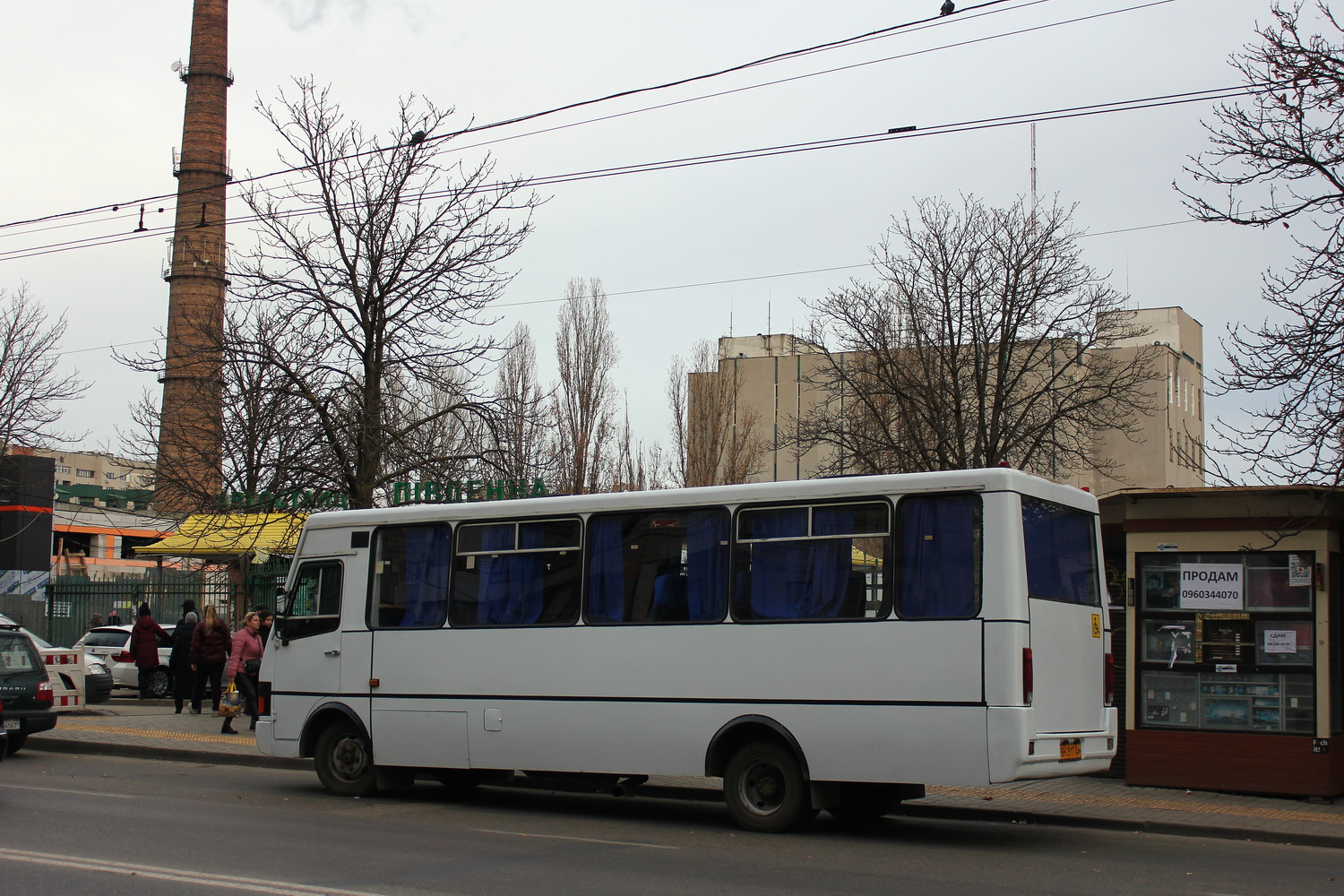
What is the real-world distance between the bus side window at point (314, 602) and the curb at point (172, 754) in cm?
310

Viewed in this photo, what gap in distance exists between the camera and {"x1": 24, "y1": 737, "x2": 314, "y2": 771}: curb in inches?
643

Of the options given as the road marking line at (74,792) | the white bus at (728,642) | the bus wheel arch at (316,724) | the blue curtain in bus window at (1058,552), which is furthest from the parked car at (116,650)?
the blue curtain in bus window at (1058,552)

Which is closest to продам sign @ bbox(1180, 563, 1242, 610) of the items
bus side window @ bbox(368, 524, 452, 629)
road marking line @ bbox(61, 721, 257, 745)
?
bus side window @ bbox(368, 524, 452, 629)

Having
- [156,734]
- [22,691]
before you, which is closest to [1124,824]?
[22,691]

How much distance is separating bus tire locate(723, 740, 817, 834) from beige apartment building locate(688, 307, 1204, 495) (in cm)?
4257

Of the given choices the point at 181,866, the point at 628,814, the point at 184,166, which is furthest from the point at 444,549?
the point at 184,166

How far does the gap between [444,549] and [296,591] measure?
6.60ft

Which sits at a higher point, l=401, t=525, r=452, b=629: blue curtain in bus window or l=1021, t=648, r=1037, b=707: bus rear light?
l=401, t=525, r=452, b=629: blue curtain in bus window

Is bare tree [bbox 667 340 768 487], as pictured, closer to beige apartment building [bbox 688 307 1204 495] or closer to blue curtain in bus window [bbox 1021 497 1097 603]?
beige apartment building [bbox 688 307 1204 495]

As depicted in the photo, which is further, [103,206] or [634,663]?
[103,206]

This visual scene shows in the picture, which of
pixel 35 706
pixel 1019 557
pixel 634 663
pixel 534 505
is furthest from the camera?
pixel 35 706

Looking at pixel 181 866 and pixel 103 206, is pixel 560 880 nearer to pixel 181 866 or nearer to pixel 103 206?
pixel 181 866

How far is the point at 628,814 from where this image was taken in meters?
12.1

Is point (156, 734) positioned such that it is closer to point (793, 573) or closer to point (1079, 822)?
point (793, 573)
